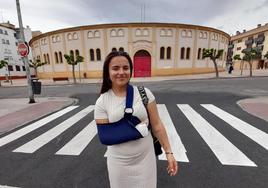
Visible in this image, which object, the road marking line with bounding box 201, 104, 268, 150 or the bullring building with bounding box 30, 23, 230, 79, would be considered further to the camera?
the bullring building with bounding box 30, 23, 230, 79

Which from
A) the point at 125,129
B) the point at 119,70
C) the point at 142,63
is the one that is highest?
the point at 142,63

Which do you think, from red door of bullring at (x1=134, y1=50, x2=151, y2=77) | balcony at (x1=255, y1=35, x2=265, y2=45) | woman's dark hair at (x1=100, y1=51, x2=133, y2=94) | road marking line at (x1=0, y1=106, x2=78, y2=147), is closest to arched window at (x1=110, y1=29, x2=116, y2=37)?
red door of bullring at (x1=134, y1=50, x2=151, y2=77)

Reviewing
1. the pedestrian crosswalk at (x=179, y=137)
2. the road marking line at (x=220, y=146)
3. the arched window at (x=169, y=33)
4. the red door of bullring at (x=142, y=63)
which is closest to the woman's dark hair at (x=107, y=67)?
the pedestrian crosswalk at (x=179, y=137)

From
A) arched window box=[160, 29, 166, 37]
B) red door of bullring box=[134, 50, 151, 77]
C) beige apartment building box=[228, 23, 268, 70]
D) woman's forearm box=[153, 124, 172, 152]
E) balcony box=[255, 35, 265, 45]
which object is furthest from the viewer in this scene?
balcony box=[255, 35, 265, 45]

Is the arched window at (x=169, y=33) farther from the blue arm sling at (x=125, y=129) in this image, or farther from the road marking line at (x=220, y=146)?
the blue arm sling at (x=125, y=129)

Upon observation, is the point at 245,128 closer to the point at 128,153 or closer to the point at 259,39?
the point at 128,153

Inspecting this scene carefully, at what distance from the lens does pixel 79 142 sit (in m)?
4.25

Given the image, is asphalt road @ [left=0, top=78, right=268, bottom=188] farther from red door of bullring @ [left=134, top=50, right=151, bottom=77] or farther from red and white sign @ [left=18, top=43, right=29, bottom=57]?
red door of bullring @ [left=134, top=50, right=151, bottom=77]

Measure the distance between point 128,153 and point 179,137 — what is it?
3.13 meters

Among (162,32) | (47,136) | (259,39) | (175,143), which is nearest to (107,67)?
(175,143)

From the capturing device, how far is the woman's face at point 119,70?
1477 millimetres

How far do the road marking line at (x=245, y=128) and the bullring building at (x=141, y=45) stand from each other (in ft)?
75.9

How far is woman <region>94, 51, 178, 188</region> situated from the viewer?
1480 millimetres

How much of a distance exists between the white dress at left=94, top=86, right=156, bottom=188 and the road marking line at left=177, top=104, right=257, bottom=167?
2248 millimetres
